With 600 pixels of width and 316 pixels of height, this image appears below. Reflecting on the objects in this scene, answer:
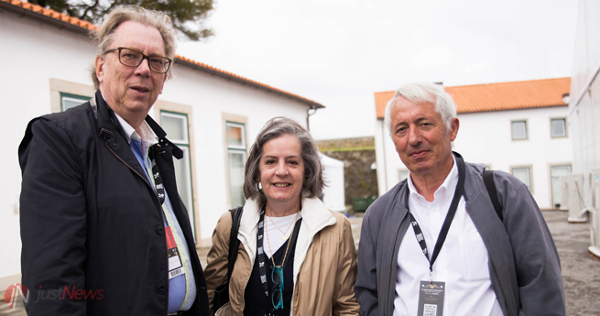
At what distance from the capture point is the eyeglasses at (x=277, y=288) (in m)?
2.07

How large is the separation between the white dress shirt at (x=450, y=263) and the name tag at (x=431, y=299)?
0.02m

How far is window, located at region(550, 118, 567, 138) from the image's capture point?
22219mm

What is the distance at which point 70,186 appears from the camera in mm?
1295

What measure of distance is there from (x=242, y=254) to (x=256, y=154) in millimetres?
628

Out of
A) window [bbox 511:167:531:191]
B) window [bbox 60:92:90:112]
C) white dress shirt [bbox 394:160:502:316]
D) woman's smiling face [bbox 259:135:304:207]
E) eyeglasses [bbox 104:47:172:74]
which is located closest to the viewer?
eyeglasses [bbox 104:47:172:74]

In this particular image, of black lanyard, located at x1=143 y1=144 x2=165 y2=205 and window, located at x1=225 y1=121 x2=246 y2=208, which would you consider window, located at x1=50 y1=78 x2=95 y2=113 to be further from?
black lanyard, located at x1=143 y1=144 x2=165 y2=205

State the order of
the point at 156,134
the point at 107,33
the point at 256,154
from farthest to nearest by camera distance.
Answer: the point at 256,154, the point at 156,134, the point at 107,33

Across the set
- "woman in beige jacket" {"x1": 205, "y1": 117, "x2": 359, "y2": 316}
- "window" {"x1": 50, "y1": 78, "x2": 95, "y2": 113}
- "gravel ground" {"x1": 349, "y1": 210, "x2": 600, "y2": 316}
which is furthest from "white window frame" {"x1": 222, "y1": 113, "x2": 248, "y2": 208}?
"woman in beige jacket" {"x1": 205, "y1": 117, "x2": 359, "y2": 316}

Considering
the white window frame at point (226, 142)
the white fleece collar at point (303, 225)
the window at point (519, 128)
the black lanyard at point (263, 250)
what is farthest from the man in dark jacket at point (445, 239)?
the window at point (519, 128)

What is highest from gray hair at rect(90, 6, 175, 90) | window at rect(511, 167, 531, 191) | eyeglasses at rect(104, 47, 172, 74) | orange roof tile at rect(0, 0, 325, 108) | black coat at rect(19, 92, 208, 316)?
orange roof tile at rect(0, 0, 325, 108)

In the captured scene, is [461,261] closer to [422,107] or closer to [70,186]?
[422,107]

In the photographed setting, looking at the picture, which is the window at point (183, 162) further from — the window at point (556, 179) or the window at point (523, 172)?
the window at point (556, 179)

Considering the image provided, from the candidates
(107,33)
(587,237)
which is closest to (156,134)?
(107,33)

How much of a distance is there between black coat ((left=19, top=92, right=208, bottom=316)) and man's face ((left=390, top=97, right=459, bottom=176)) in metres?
1.24
